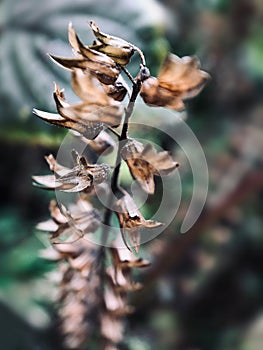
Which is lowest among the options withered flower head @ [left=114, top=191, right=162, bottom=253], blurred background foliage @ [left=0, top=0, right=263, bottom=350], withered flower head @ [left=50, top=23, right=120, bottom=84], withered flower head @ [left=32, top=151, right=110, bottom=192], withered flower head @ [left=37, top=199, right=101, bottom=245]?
blurred background foliage @ [left=0, top=0, right=263, bottom=350]

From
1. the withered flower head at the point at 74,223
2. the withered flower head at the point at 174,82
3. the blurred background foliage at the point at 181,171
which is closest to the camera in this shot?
the withered flower head at the point at 174,82

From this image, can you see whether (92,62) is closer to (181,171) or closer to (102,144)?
(102,144)

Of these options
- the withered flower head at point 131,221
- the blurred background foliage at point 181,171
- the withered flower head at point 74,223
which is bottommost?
the blurred background foliage at point 181,171

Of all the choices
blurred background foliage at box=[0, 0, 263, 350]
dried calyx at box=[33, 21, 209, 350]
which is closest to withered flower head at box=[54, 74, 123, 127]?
→ dried calyx at box=[33, 21, 209, 350]

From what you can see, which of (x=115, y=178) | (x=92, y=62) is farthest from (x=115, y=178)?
(x=92, y=62)

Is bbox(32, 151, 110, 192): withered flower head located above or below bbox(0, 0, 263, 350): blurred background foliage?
above

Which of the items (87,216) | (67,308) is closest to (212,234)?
(67,308)

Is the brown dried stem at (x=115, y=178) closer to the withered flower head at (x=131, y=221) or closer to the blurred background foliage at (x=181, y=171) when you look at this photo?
the withered flower head at (x=131, y=221)

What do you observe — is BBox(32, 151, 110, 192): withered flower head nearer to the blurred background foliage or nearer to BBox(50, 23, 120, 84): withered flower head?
BBox(50, 23, 120, 84): withered flower head

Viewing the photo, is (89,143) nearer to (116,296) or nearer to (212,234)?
(116,296)

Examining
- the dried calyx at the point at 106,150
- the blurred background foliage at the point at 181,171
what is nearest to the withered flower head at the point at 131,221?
the dried calyx at the point at 106,150
